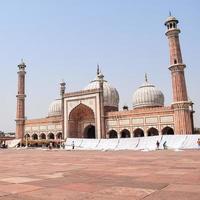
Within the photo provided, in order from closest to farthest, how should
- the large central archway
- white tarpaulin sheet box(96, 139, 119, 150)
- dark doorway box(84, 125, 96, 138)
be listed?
1. white tarpaulin sheet box(96, 139, 119, 150)
2. the large central archway
3. dark doorway box(84, 125, 96, 138)

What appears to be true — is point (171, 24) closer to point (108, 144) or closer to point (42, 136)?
point (108, 144)

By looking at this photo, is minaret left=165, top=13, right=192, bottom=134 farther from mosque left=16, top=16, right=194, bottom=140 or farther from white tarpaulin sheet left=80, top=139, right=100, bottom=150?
white tarpaulin sheet left=80, top=139, right=100, bottom=150

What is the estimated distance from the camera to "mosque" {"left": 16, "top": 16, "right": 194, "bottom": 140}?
29.4 meters

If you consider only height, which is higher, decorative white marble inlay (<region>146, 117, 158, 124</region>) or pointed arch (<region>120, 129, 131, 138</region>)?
decorative white marble inlay (<region>146, 117, 158, 124</region>)

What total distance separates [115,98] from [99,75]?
4748 mm

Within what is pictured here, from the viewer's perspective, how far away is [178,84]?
29.3 meters

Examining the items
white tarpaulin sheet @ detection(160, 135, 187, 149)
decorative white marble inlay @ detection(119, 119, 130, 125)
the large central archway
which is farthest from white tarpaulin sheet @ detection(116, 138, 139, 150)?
the large central archway

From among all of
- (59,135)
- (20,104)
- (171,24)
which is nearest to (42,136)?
(59,135)

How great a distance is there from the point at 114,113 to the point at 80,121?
6331mm

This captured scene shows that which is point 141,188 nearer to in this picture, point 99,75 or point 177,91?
point 177,91

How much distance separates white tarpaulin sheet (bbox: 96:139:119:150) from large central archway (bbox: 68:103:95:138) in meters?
10.4

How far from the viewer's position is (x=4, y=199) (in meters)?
3.32

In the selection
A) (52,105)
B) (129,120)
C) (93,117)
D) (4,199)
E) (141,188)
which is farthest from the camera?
(52,105)

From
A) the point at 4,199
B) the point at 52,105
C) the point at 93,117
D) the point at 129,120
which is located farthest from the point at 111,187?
the point at 52,105
